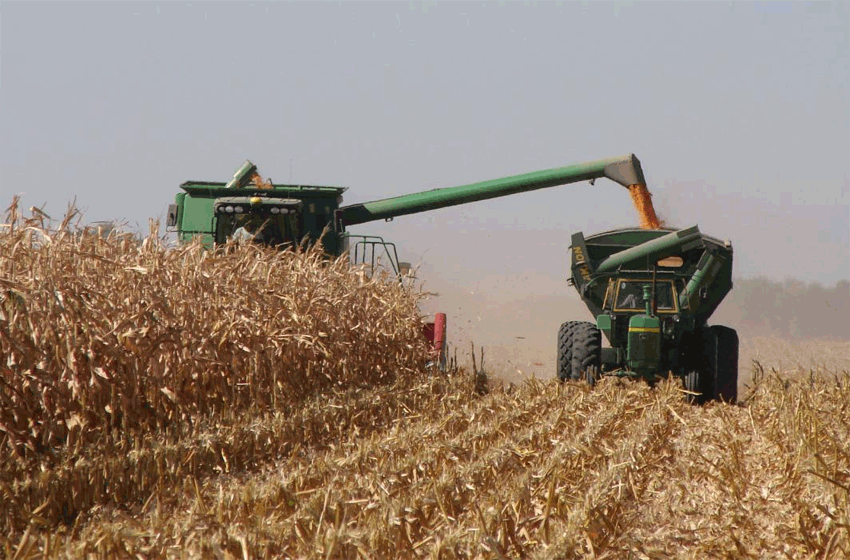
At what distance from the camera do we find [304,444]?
6805 millimetres

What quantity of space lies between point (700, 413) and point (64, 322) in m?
5.13

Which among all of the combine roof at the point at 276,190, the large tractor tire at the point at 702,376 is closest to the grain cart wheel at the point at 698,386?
the large tractor tire at the point at 702,376

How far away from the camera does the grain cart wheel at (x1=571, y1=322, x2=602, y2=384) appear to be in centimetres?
1004

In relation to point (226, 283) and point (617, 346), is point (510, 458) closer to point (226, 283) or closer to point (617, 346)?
point (226, 283)

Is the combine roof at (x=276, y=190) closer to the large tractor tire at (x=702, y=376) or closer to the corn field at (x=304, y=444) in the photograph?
the corn field at (x=304, y=444)

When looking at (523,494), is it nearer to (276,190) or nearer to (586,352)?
(586,352)

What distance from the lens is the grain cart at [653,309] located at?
9977 millimetres

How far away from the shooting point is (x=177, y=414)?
22.1ft

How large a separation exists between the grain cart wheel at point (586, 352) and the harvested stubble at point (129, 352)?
2.16 meters

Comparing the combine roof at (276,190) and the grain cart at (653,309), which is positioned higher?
the combine roof at (276,190)

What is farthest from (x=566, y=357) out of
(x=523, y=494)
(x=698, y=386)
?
(x=523, y=494)

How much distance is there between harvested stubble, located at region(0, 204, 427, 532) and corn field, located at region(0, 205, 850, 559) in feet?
0.06

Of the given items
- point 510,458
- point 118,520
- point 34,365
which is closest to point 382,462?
point 510,458

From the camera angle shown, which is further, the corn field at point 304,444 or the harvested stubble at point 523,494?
the corn field at point 304,444
